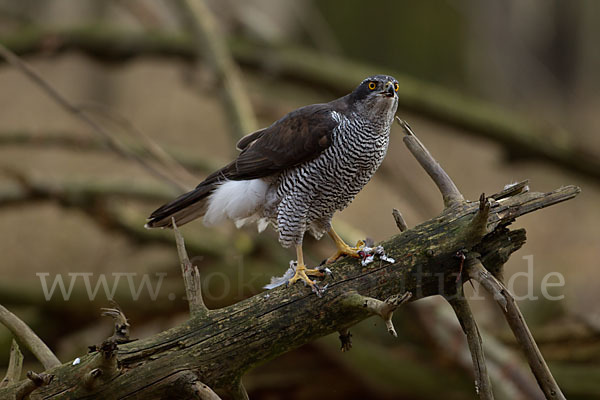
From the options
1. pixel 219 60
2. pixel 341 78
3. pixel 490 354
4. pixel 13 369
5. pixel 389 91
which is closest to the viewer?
pixel 13 369

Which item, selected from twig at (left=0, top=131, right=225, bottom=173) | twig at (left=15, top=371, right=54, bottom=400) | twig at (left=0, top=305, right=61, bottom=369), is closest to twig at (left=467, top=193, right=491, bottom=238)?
twig at (left=15, top=371, right=54, bottom=400)

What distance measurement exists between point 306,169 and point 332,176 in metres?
0.14

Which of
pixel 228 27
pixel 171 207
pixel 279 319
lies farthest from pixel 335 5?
pixel 279 319

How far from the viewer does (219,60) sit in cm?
568

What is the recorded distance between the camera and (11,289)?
6.07 meters

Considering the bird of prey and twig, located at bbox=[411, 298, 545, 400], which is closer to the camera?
the bird of prey

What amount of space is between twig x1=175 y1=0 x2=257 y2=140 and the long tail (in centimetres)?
183

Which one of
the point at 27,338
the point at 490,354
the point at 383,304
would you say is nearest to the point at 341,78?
the point at 490,354

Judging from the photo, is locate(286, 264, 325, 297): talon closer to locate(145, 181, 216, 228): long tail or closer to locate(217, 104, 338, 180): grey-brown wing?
locate(217, 104, 338, 180): grey-brown wing

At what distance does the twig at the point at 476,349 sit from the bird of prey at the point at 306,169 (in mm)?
550

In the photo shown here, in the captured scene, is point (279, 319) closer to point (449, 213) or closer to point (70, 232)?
point (449, 213)

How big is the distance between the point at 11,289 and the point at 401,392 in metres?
3.70

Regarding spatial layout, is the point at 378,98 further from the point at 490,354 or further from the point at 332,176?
the point at 490,354

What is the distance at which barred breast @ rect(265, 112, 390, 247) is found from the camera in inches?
121
